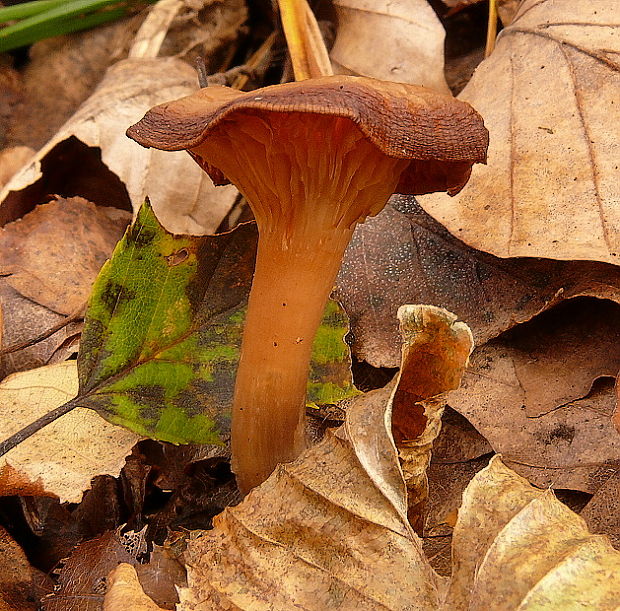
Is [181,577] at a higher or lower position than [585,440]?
higher

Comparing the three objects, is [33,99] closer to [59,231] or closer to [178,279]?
[59,231]

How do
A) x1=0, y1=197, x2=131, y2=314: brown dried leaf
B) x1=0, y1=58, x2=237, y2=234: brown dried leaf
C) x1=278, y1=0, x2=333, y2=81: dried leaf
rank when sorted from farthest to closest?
x1=278, y1=0, x2=333, y2=81: dried leaf → x1=0, y1=58, x2=237, y2=234: brown dried leaf → x1=0, y1=197, x2=131, y2=314: brown dried leaf

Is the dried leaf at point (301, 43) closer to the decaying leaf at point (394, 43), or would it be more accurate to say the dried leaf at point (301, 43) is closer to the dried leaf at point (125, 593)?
the decaying leaf at point (394, 43)

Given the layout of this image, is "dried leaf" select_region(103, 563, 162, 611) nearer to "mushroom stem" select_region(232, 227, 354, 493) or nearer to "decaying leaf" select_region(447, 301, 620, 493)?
"mushroom stem" select_region(232, 227, 354, 493)

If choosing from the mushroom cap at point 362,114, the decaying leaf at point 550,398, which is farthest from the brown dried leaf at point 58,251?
the decaying leaf at point 550,398

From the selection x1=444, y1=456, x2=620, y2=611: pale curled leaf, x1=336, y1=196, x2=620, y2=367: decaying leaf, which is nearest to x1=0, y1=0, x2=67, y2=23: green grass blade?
x1=336, y1=196, x2=620, y2=367: decaying leaf

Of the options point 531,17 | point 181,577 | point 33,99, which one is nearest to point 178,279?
point 181,577

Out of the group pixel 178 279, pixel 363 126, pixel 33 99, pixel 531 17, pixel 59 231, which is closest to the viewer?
pixel 363 126
